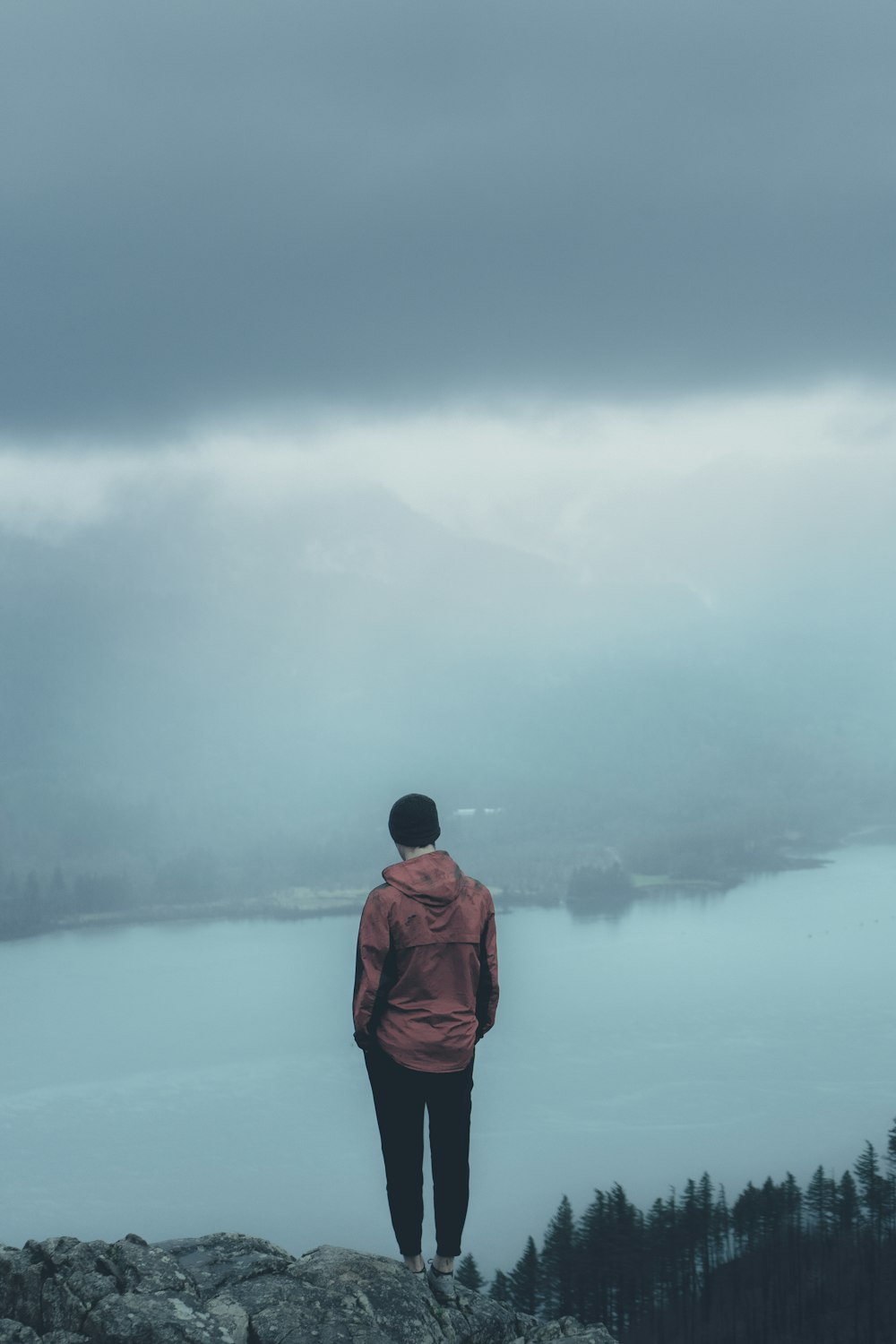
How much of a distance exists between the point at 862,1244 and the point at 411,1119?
108 metres

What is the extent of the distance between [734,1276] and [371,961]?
109298 mm

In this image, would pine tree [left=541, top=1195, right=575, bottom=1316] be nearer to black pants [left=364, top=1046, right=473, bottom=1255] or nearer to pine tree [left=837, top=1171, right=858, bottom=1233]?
pine tree [left=837, top=1171, right=858, bottom=1233]

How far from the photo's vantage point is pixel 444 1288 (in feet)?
35.1

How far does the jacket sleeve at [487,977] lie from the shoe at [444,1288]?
7.16 feet

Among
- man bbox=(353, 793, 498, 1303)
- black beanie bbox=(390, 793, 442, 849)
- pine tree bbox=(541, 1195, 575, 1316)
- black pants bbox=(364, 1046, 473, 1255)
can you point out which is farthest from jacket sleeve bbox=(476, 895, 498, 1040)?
pine tree bbox=(541, 1195, 575, 1316)

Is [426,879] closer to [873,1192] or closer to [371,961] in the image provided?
[371,961]

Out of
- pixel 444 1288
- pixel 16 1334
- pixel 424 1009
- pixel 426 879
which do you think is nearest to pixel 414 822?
pixel 426 879

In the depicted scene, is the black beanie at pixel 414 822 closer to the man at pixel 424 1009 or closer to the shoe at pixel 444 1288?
the man at pixel 424 1009

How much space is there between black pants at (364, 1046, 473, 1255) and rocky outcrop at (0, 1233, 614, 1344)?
1.67 feet

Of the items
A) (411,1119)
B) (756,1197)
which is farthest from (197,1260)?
(756,1197)

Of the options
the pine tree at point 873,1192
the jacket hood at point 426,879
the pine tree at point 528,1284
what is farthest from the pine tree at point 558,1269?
the jacket hood at point 426,879

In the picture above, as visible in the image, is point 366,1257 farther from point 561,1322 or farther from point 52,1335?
point 52,1335

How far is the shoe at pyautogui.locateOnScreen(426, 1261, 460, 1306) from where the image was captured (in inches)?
420

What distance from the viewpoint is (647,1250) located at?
110m
